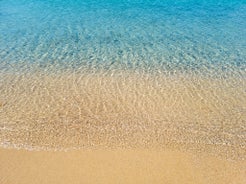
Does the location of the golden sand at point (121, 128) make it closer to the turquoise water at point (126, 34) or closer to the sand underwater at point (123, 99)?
the sand underwater at point (123, 99)

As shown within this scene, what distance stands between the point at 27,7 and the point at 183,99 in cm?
1167

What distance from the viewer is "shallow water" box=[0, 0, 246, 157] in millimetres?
7844

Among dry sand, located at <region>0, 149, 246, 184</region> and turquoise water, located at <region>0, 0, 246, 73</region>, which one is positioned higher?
dry sand, located at <region>0, 149, 246, 184</region>

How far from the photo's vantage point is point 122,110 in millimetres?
8742

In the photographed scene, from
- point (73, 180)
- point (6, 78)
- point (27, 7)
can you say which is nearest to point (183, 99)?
point (73, 180)

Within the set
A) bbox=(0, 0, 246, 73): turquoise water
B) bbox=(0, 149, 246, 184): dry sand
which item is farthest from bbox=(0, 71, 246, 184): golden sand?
bbox=(0, 0, 246, 73): turquoise water

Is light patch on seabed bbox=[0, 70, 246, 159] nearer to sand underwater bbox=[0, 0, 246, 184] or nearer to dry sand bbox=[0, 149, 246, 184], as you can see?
sand underwater bbox=[0, 0, 246, 184]

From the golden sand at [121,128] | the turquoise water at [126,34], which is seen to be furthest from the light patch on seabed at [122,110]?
the turquoise water at [126,34]

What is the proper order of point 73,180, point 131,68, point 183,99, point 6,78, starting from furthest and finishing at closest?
point 131,68 < point 6,78 < point 183,99 < point 73,180

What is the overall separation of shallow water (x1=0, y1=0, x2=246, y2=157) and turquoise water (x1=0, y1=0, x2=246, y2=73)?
4cm

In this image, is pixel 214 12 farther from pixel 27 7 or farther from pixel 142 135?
pixel 142 135

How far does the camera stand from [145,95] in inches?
371

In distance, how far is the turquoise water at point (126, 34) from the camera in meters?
11.7

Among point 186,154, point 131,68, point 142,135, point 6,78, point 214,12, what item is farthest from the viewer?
point 214,12
